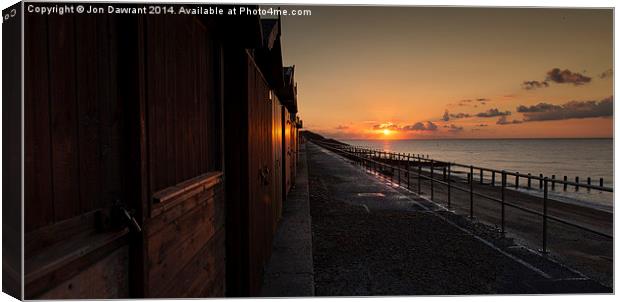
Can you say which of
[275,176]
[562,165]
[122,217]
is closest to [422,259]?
[275,176]

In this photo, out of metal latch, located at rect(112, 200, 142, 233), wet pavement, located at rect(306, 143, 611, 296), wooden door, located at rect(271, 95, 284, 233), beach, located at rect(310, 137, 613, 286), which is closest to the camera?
metal latch, located at rect(112, 200, 142, 233)

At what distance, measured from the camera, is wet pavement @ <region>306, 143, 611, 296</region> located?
3961 millimetres

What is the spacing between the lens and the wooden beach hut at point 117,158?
1271 millimetres

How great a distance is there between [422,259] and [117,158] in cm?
403

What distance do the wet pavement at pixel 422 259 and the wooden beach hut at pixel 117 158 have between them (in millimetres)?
2108

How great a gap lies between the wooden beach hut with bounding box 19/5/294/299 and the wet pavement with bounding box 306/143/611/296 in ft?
6.92

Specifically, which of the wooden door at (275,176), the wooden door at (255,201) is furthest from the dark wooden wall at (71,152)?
the wooden door at (275,176)

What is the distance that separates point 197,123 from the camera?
8.43ft

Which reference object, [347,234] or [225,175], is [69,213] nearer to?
[225,175]

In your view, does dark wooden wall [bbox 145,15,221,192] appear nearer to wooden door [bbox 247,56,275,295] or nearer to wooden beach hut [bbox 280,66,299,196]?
wooden door [bbox 247,56,275,295]

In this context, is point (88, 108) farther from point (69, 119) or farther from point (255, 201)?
point (255, 201)

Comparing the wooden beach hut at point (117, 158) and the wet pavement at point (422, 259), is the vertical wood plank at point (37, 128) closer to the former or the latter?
the wooden beach hut at point (117, 158)

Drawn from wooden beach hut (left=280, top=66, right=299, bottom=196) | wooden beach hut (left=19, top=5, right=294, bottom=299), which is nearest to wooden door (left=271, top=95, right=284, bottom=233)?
wooden beach hut (left=280, top=66, right=299, bottom=196)

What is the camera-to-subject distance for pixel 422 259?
4.78 metres
